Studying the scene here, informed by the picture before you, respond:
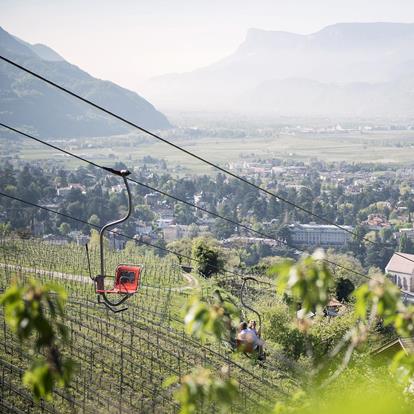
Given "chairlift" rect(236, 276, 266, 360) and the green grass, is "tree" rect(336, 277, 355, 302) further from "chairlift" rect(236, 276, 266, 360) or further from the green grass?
the green grass

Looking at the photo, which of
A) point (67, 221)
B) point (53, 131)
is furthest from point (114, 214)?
point (53, 131)

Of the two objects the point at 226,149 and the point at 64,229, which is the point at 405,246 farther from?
the point at 226,149

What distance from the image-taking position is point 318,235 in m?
60.1

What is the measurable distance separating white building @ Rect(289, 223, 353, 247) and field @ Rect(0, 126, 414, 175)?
137 feet

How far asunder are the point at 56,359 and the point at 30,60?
18349cm

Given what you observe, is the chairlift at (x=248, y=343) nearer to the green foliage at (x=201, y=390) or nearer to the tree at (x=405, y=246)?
the green foliage at (x=201, y=390)

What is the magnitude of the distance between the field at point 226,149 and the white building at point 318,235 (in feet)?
137

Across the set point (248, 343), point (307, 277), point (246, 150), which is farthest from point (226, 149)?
point (307, 277)

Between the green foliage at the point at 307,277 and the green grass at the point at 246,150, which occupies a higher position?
the green foliage at the point at 307,277

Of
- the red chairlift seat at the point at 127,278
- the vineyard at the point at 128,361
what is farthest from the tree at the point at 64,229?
the red chairlift seat at the point at 127,278

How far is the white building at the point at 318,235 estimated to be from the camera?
58.8 metres

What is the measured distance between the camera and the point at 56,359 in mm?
2391

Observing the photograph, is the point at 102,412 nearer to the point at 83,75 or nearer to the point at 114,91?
the point at 114,91

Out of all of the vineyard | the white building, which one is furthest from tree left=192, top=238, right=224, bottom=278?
the white building
